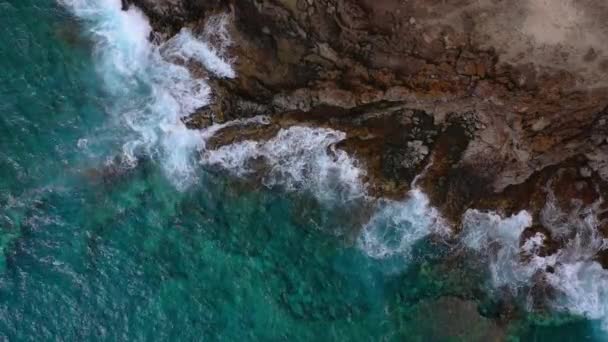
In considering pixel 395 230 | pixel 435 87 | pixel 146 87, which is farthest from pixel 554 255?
pixel 146 87

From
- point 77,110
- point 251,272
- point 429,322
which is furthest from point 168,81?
point 429,322

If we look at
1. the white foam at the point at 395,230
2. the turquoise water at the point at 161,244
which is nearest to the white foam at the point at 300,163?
the turquoise water at the point at 161,244

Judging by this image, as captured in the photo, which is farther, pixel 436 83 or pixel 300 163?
pixel 300 163

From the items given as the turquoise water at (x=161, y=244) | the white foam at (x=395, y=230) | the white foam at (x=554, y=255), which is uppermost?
the white foam at (x=554, y=255)

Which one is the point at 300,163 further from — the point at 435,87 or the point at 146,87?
the point at 146,87

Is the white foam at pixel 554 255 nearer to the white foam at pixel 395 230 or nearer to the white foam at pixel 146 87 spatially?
the white foam at pixel 395 230

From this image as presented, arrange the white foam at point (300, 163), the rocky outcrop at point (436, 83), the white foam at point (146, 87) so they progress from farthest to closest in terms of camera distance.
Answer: the white foam at point (146, 87) < the white foam at point (300, 163) < the rocky outcrop at point (436, 83)

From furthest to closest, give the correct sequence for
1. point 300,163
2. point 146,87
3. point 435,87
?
point 146,87, point 300,163, point 435,87

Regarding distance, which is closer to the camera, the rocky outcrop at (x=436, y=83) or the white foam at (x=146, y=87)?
the rocky outcrop at (x=436, y=83)
